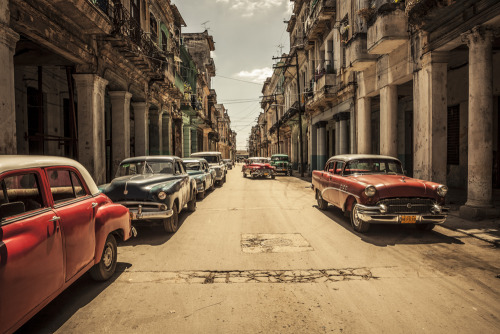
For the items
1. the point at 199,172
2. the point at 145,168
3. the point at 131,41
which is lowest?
the point at 199,172

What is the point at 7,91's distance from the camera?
6.61 metres

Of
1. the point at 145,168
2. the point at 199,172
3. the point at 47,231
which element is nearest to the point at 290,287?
the point at 47,231

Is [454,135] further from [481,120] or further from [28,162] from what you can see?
[28,162]

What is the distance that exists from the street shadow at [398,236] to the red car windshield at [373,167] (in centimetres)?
130

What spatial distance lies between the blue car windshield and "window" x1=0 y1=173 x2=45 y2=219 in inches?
199

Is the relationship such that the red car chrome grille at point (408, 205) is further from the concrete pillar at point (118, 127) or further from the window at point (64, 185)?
the concrete pillar at point (118, 127)

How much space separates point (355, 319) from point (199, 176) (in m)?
9.21

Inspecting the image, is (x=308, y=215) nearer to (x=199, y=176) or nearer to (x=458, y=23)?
(x=199, y=176)

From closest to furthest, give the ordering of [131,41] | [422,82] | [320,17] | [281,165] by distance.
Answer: [422,82]
[131,41]
[320,17]
[281,165]

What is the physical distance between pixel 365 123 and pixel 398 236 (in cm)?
1018

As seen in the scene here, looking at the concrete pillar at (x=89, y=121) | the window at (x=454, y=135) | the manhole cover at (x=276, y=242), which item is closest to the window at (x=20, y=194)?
the manhole cover at (x=276, y=242)

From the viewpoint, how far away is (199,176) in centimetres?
1184

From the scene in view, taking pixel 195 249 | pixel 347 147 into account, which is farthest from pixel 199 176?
pixel 347 147

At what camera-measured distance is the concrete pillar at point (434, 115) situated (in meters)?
9.72
